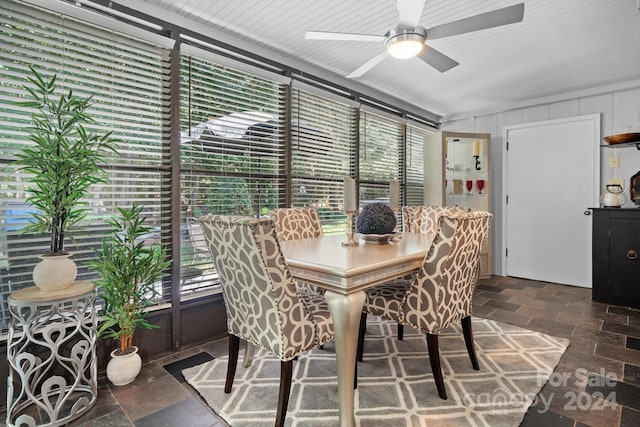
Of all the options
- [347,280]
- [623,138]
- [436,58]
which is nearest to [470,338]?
[347,280]

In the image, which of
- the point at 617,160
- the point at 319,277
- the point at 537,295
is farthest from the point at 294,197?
the point at 617,160

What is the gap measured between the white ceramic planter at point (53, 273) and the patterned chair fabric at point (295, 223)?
53.8 inches

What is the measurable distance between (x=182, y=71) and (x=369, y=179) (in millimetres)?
2472

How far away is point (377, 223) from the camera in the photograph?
227cm

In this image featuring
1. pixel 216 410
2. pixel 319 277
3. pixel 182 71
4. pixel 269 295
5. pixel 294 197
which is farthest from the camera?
pixel 294 197

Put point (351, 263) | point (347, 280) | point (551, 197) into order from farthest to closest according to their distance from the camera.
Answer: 1. point (551, 197)
2. point (351, 263)
3. point (347, 280)

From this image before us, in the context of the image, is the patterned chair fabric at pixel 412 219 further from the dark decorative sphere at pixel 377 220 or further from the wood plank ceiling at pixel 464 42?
the wood plank ceiling at pixel 464 42

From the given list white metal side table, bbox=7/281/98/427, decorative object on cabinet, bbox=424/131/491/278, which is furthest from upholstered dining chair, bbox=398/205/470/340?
white metal side table, bbox=7/281/98/427

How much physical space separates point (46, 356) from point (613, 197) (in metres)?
5.23

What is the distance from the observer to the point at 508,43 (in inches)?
114

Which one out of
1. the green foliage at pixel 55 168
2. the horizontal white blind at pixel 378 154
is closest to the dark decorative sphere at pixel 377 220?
the green foliage at pixel 55 168

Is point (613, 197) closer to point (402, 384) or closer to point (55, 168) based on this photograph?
point (402, 384)

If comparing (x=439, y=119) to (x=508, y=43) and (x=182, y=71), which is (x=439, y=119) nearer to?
(x=508, y=43)

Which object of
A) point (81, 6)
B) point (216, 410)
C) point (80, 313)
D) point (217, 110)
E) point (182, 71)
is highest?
point (81, 6)
